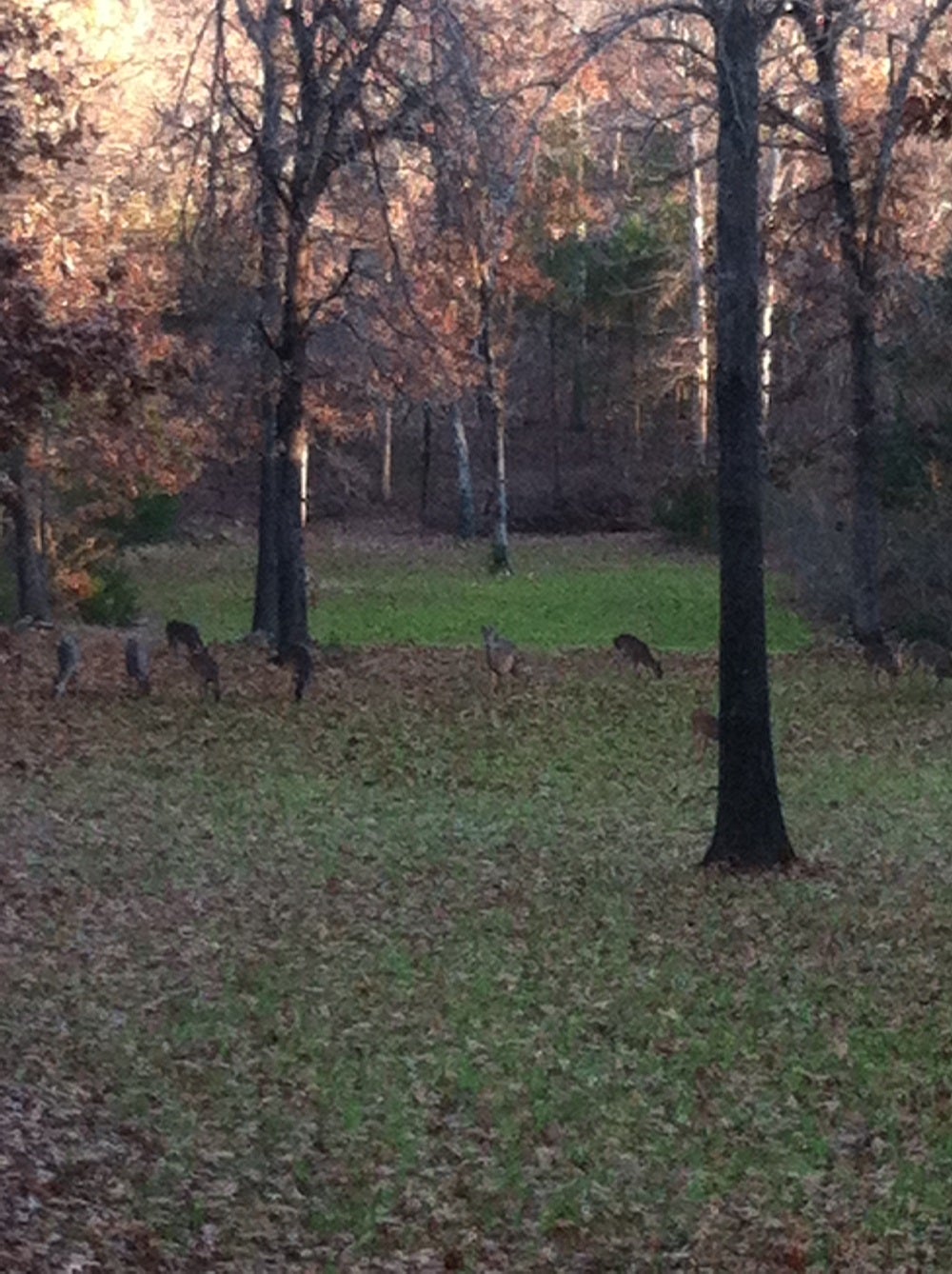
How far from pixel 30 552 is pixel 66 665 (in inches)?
319

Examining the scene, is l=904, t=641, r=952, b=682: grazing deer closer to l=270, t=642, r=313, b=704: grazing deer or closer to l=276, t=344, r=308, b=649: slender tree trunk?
l=270, t=642, r=313, b=704: grazing deer

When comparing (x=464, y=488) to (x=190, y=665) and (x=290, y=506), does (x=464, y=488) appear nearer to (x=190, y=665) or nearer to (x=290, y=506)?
(x=290, y=506)

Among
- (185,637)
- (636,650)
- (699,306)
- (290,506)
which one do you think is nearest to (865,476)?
(636,650)

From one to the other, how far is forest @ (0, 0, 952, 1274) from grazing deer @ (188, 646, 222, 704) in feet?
0.29

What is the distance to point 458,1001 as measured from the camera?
10.5 metres

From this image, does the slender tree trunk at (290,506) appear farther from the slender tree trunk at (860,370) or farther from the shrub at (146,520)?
the shrub at (146,520)

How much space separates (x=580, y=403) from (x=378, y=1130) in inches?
2028

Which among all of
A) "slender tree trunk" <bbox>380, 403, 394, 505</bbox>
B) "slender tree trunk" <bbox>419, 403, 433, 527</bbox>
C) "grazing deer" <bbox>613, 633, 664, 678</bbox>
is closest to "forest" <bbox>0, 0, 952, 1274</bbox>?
"grazing deer" <bbox>613, 633, 664, 678</bbox>

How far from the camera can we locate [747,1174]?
25.5 ft

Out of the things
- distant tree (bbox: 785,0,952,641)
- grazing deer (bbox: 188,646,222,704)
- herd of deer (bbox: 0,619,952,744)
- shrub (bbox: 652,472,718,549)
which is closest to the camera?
grazing deer (bbox: 188,646,222,704)

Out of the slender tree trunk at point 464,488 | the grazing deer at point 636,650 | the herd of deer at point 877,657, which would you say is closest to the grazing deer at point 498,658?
the herd of deer at point 877,657

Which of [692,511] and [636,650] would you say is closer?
[636,650]

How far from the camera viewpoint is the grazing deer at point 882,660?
75.3 feet

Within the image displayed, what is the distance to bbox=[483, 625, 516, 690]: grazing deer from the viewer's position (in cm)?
2316
